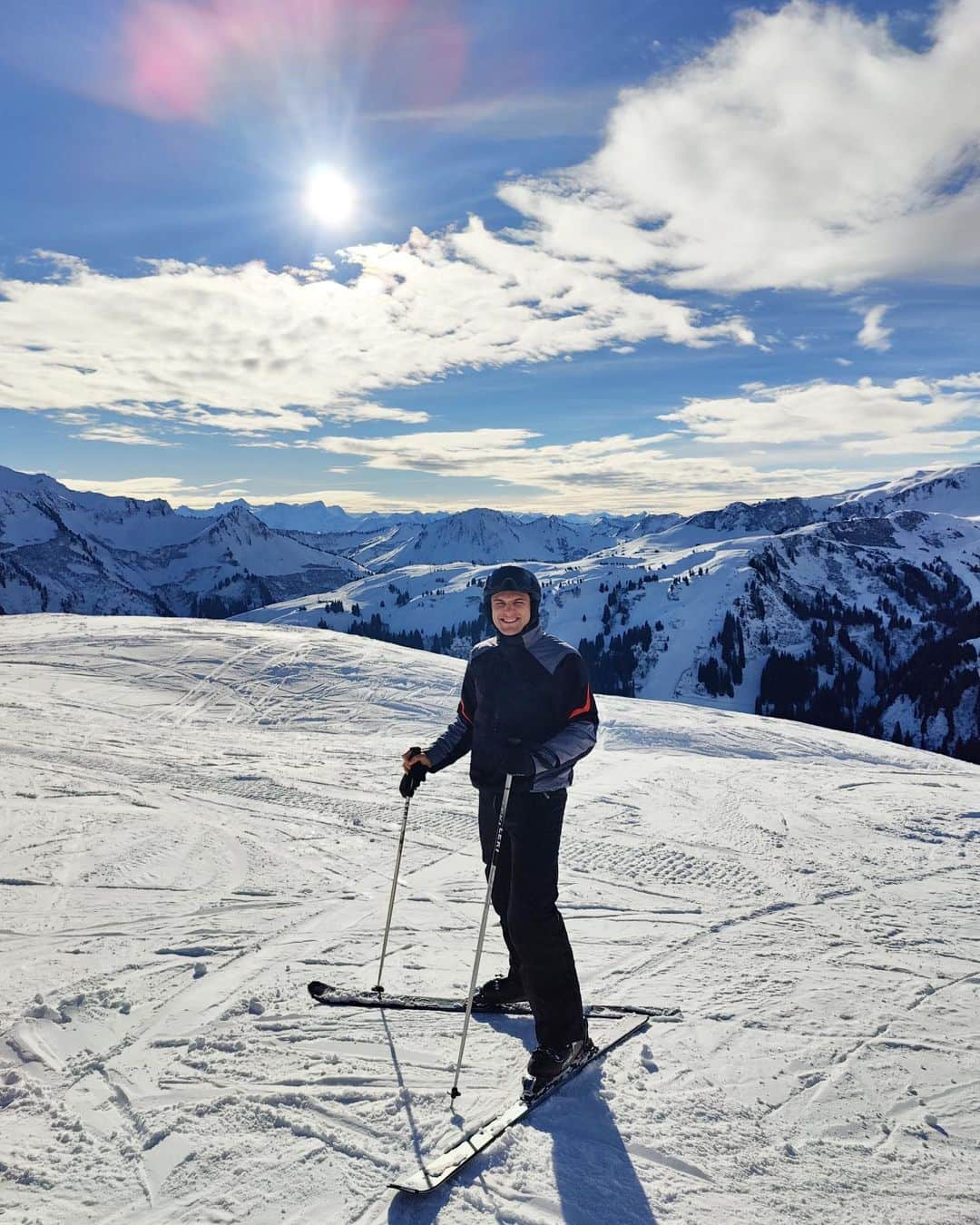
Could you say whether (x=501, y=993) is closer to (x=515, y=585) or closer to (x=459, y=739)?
(x=459, y=739)

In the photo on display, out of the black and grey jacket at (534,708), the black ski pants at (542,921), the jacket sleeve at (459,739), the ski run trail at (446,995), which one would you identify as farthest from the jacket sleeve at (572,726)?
the ski run trail at (446,995)

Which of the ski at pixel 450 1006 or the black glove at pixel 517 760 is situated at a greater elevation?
the black glove at pixel 517 760

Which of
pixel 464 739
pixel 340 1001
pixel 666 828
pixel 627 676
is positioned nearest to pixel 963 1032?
pixel 464 739

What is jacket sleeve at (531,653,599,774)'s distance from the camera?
430cm

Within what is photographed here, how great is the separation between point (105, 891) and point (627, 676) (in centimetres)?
18133

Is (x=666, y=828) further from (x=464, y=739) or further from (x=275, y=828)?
(x=464, y=739)

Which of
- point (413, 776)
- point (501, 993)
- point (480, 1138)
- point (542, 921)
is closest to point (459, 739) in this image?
point (413, 776)

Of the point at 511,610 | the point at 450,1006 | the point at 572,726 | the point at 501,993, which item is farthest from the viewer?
the point at 501,993

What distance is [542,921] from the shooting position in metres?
4.34

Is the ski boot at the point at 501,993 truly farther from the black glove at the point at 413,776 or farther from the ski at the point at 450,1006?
the black glove at the point at 413,776

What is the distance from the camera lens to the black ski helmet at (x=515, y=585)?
15.5 feet

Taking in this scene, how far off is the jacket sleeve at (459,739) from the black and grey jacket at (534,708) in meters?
Result: 0.17

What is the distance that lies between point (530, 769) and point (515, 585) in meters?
1.26

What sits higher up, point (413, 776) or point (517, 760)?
point (517, 760)
